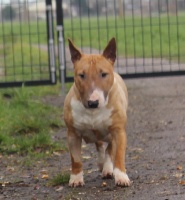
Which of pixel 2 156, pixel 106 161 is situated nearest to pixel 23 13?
pixel 2 156

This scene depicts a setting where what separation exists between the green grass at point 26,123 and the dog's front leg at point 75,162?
1736 mm

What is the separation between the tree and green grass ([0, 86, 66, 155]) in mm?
1204

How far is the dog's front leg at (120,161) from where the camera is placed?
686 centimetres

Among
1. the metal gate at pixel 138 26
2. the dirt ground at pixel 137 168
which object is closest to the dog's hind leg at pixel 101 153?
the dirt ground at pixel 137 168

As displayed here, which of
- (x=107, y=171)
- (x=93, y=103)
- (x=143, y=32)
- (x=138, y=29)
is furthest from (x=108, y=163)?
(x=138, y=29)

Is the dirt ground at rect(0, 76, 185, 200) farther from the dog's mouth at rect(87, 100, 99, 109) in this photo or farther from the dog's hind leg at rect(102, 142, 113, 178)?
the dog's mouth at rect(87, 100, 99, 109)

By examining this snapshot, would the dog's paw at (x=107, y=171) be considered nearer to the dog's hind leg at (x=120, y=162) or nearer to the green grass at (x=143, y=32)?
the dog's hind leg at (x=120, y=162)

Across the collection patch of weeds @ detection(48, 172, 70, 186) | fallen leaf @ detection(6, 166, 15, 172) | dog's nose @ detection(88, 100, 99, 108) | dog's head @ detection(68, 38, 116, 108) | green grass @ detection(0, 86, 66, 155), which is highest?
dog's head @ detection(68, 38, 116, 108)

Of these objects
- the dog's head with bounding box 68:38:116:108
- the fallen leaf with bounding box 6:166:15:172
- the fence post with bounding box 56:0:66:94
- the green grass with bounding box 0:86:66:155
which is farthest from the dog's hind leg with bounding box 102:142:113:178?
the fence post with bounding box 56:0:66:94

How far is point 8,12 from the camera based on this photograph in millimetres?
14055

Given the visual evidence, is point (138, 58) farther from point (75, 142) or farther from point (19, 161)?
point (75, 142)

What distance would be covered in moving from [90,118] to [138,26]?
23.1 ft

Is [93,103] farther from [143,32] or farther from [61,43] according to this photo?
[143,32]

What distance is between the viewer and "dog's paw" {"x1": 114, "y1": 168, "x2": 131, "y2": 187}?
270 inches
